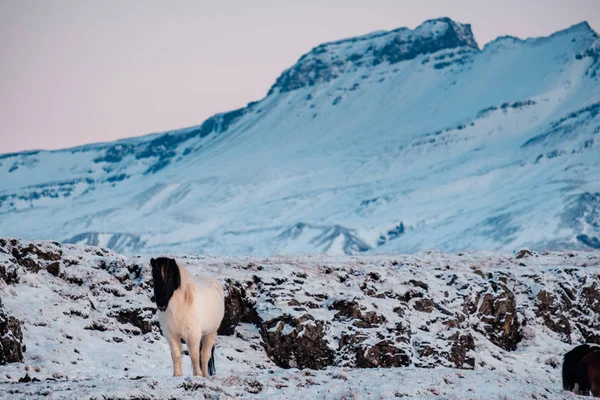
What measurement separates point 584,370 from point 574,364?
1.10 feet

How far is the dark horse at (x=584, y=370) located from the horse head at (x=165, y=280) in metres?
9.57

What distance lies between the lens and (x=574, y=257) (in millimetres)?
57812

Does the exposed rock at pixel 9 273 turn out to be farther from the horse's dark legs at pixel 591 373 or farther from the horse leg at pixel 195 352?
the horse's dark legs at pixel 591 373

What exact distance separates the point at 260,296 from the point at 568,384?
15647 millimetres

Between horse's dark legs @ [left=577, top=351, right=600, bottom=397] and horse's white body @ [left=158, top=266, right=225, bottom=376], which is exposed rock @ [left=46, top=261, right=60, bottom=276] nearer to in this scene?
horse's white body @ [left=158, top=266, right=225, bottom=376]

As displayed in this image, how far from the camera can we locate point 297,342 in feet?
116

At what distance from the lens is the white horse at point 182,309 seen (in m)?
21.6

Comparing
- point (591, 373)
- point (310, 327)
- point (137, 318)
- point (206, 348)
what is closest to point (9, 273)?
point (137, 318)

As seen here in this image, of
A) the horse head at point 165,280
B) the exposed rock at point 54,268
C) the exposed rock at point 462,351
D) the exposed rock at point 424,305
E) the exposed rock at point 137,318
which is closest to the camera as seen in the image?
the horse head at point 165,280

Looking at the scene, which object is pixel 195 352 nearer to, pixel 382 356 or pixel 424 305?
pixel 382 356

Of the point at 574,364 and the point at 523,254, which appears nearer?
the point at 574,364

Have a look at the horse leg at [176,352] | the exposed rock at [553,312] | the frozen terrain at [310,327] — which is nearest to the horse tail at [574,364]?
the frozen terrain at [310,327]

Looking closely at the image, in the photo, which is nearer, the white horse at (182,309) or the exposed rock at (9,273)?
the white horse at (182,309)

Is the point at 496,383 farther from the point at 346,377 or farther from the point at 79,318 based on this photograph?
the point at 79,318
